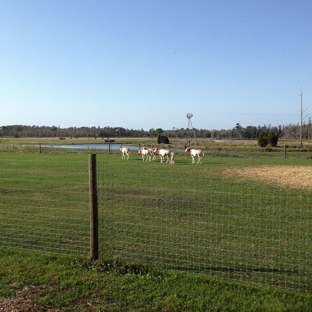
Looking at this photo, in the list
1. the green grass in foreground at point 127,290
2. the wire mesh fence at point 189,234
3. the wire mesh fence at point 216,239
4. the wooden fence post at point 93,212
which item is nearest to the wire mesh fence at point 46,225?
the wire mesh fence at point 189,234

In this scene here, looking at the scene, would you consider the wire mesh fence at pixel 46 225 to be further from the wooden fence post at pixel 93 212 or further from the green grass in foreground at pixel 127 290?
the green grass in foreground at pixel 127 290

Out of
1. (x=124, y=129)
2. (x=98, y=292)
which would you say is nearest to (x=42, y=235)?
(x=98, y=292)

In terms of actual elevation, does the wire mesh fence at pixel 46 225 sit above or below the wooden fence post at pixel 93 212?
below

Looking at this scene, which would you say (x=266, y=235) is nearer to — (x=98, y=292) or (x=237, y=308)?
(x=237, y=308)

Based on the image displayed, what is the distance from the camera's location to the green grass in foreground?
164 inches

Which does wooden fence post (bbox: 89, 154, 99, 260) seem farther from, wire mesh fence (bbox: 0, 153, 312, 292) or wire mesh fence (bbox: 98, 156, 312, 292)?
wire mesh fence (bbox: 98, 156, 312, 292)

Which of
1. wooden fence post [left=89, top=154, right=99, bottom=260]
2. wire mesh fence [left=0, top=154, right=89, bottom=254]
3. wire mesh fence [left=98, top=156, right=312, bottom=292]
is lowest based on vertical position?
wire mesh fence [left=98, top=156, right=312, bottom=292]

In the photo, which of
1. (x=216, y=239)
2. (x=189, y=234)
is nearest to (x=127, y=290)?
(x=216, y=239)

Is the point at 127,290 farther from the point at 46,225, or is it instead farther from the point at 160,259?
the point at 46,225

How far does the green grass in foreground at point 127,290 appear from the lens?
417 centimetres

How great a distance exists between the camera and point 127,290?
4.55 metres

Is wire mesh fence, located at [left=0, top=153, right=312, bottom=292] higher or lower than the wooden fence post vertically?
lower

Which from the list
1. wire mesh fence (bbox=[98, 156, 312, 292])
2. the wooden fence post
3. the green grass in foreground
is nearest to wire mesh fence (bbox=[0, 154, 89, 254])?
wire mesh fence (bbox=[98, 156, 312, 292])

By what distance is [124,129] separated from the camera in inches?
6801
